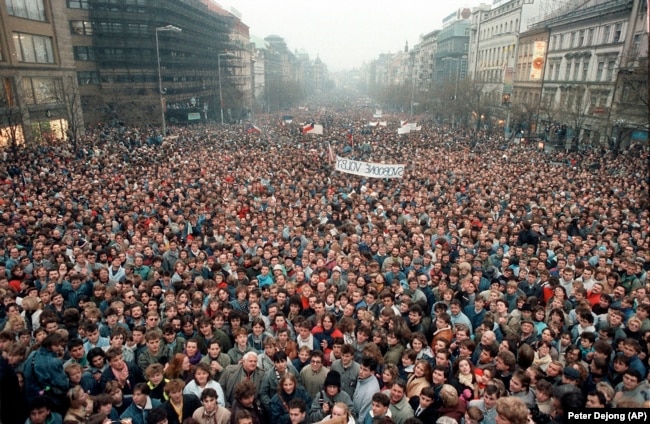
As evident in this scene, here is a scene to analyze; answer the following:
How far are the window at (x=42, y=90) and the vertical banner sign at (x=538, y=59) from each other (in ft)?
147

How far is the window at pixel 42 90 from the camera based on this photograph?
1313 inches

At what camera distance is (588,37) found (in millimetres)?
38844

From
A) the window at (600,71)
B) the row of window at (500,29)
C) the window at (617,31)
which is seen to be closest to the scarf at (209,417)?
the window at (617,31)

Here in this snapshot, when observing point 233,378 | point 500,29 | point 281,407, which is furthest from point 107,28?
point 281,407

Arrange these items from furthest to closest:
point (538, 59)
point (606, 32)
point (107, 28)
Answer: point (107, 28), point (538, 59), point (606, 32)

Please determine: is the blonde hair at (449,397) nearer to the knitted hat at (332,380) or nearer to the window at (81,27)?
the knitted hat at (332,380)

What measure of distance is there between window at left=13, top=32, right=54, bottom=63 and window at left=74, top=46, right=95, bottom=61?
17177 mm

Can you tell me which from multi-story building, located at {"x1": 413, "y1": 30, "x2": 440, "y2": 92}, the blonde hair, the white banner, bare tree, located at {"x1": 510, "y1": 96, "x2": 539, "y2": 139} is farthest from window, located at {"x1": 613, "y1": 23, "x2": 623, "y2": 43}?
multi-story building, located at {"x1": 413, "y1": 30, "x2": 440, "y2": 92}

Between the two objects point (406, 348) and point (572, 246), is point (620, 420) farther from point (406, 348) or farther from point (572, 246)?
point (572, 246)

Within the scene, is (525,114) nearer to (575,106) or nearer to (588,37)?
(575,106)

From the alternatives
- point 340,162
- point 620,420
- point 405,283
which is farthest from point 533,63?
point 620,420

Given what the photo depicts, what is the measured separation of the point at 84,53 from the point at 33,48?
19.7 m

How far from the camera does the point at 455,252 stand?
11438 mm

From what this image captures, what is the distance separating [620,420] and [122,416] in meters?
5.05
